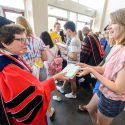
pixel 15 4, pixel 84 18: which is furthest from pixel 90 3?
pixel 15 4

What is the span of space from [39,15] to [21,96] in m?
3.81

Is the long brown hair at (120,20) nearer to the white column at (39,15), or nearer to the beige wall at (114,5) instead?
the white column at (39,15)

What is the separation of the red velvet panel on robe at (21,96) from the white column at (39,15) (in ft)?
11.6

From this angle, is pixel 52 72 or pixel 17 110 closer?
pixel 17 110

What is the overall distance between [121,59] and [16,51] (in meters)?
0.76

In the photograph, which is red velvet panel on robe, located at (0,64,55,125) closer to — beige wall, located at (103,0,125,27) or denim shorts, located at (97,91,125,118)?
denim shorts, located at (97,91,125,118)

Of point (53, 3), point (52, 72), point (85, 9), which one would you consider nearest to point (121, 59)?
point (52, 72)

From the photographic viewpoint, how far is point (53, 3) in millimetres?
5117

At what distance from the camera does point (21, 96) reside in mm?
738

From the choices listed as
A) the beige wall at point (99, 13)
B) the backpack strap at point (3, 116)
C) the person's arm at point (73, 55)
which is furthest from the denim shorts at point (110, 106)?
the beige wall at point (99, 13)

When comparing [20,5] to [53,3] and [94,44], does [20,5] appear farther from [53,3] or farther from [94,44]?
[94,44]

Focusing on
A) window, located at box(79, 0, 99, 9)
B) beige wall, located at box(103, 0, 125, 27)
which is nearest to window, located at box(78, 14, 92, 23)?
window, located at box(79, 0, 99, 9)

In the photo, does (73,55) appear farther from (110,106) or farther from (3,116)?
(3,116)

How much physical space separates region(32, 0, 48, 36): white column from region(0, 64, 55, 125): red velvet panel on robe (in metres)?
3.52
